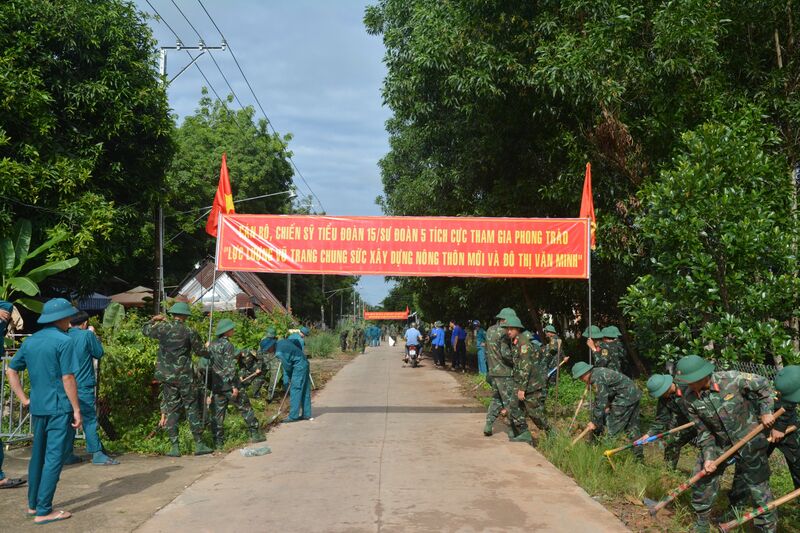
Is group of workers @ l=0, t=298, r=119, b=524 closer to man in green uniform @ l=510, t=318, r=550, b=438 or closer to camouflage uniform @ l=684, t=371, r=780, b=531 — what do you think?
camouflage uniform @ l=684, t=371, r=780, b=531

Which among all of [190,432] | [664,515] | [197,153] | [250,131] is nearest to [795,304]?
[664,515]

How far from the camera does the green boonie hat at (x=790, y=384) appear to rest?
5113 mm

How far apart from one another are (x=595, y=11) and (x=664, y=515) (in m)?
8.56

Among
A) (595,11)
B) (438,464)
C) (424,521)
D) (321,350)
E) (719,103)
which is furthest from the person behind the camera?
(321,350)

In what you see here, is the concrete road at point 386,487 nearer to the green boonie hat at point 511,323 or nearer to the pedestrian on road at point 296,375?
the pedestrian on road at point 296,375

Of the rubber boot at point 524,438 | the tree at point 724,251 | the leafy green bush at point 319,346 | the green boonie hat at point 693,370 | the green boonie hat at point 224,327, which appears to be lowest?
the rubber boot at point 524,438

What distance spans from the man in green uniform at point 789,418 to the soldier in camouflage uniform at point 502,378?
4.03m

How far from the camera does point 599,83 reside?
11.0 m

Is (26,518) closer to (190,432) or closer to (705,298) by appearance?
(190,432)

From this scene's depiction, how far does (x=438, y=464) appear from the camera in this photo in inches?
305

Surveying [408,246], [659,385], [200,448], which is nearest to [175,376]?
[200,448]

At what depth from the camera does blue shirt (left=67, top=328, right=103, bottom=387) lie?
23.0 ft

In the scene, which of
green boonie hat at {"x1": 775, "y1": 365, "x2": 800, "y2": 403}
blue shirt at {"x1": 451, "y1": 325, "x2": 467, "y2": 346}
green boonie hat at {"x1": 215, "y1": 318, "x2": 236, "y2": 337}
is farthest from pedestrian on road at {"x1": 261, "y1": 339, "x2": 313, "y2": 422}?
blue shirt at {"x1": 451, "y1": 325, "x2": 467, "y2": 346}

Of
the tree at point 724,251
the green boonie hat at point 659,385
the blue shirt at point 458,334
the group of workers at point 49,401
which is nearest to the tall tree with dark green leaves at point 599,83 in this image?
the tree at point 724,251
